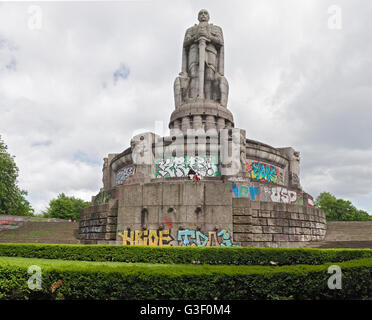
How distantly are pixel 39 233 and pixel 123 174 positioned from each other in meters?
7.05

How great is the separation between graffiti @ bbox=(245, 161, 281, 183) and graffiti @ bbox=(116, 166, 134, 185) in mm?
8074

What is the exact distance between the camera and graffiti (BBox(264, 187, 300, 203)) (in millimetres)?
18875

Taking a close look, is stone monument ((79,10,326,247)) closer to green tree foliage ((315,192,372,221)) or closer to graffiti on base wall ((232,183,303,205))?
graffiti on base wall ((232,183,303,205))

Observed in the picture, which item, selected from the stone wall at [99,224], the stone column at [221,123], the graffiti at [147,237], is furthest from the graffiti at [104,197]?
the stone column at [221,123]

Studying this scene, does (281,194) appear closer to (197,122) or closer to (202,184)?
(202,184)

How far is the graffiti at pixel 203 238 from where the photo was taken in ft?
44.6

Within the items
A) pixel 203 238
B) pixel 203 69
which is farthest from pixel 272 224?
pixel 203 69

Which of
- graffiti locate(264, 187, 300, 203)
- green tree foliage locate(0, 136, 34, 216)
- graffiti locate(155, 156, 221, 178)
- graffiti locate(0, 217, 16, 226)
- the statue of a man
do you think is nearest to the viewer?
graffiti locate(264, 187, 300, 203)

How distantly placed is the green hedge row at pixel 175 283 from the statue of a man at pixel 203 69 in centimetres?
2144

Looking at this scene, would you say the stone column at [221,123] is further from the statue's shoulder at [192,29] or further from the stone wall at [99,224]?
the stone wall at [99,224]

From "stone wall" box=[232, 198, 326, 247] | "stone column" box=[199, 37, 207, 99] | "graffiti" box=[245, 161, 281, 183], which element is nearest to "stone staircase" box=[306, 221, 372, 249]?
"stone wall" box=[232, 198, 326, 247]

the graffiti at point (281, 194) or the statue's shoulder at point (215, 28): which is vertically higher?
the statue's shoulder at point (215, 28)
